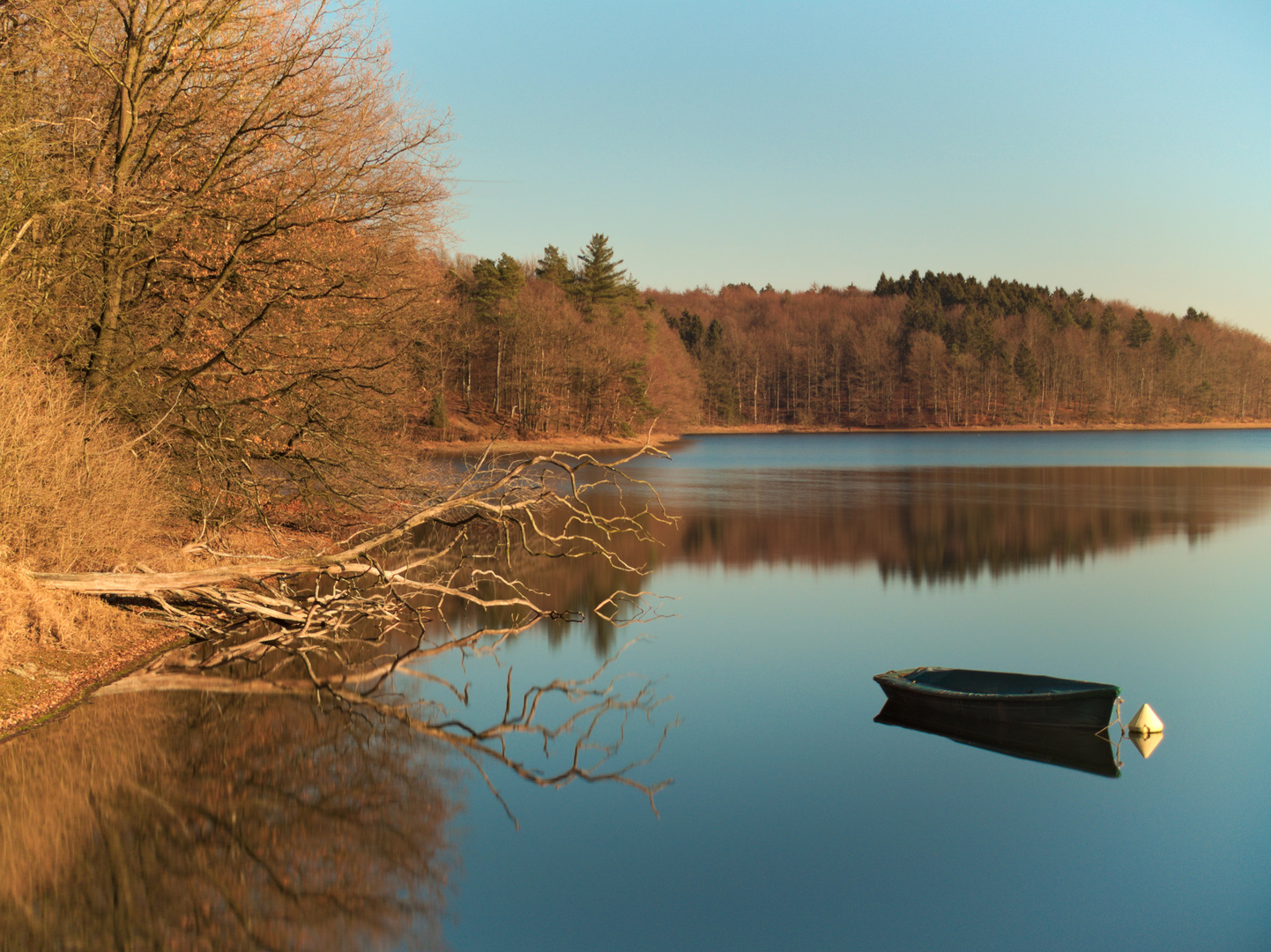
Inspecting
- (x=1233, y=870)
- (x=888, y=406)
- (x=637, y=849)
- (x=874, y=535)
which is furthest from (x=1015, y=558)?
(x=888, y=406)

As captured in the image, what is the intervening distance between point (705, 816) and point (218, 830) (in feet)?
13.1

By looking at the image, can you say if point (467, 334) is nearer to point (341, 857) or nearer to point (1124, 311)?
point (341, 857)

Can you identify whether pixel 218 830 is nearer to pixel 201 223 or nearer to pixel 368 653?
pixel 368 653

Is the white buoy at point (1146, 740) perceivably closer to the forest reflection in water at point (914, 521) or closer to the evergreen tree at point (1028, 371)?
the forest reflection in water at point (914, 521)

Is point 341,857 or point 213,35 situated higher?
point 213,35

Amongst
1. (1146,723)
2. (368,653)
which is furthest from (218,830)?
(1146,723)

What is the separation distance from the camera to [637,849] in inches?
319

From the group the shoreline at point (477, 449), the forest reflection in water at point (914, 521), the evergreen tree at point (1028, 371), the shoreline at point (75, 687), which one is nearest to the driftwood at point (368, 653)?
the shoreline at point (75, 687)

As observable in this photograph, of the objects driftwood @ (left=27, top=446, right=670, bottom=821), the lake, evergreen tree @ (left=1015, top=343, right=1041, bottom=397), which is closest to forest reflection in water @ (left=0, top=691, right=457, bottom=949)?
the lake

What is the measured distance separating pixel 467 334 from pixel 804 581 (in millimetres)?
49421

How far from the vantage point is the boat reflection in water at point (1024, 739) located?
10.2m

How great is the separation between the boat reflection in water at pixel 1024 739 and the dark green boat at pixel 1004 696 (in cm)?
→ 5

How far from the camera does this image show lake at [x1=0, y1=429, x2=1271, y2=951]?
22.9 ft

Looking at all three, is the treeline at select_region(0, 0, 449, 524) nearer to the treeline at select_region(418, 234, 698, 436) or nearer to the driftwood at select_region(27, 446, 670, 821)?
the driftwood at select_region(27, 446, 670, 821)
